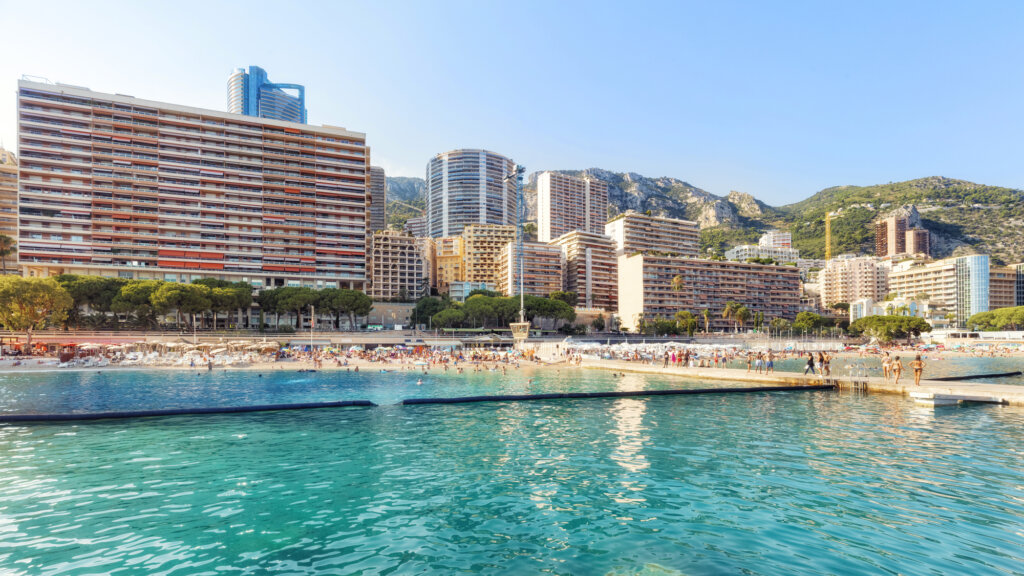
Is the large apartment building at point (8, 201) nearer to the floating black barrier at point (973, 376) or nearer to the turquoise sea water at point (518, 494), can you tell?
the turquoise sea water at point (518, 494)

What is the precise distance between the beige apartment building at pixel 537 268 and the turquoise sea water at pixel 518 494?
122m

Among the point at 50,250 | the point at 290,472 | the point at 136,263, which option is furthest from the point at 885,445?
the point at 50,250

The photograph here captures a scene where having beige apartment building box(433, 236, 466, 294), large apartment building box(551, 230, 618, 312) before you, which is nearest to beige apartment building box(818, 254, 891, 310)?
large apartment building box(551, 230, 618, 312)

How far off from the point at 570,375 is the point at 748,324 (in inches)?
4282

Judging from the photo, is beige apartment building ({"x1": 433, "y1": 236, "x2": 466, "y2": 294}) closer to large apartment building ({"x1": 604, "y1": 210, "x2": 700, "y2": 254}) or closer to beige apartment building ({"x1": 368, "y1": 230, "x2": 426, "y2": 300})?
beige apartment building ({"x1": 368, "y1": 230, "x2": 426, "y2": 300})

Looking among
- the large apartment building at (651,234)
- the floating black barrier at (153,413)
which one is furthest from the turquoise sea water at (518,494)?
the large apartment building at (651,234)

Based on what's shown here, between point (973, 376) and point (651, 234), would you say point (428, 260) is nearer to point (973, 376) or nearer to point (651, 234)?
point (651, 234)

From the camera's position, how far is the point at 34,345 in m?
55.9

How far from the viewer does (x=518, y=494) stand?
11.6 m

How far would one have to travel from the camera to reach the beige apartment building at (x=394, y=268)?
143750mm

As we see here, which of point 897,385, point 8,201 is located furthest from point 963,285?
point 8,201

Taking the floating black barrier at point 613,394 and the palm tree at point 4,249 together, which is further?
the palm tree at point 4,249

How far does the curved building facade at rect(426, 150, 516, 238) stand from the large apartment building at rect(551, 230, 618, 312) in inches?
1859

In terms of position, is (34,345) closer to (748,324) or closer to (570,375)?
(570,375)
